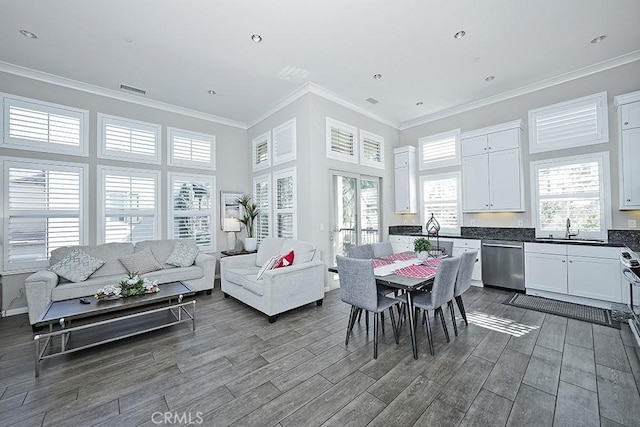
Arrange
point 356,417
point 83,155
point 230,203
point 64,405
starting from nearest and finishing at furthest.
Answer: point 356,417, point 64,405, point 83,155, point 230,203

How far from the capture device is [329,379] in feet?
7.21

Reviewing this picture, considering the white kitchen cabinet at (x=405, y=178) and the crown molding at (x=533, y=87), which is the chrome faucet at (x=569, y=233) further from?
the white kitchen cabinet at (x=405, y=178)

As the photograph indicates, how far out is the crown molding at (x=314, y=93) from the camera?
4.52 metres

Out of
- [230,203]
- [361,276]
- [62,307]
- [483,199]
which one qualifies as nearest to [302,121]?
[230,203]

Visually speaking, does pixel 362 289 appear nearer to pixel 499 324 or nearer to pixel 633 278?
A: pixel 499 324

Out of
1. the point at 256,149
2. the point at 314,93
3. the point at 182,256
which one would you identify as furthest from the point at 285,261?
the point at 256,149

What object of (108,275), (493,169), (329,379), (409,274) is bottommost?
(329,379)

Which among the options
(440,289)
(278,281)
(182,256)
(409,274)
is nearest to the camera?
Result: (440,289)

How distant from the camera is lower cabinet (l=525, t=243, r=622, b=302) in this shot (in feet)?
11.6

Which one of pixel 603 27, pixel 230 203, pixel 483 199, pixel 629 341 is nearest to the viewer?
pixel 629 341

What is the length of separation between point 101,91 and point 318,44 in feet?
12.4

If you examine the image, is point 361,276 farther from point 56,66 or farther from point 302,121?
point 56,66

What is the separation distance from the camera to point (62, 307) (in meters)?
2.76

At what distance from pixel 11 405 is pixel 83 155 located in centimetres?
Result: 372
